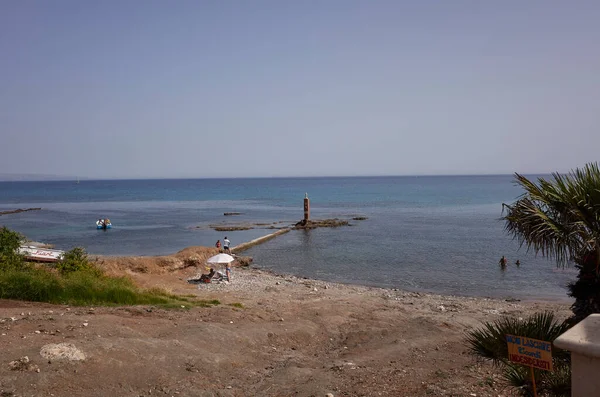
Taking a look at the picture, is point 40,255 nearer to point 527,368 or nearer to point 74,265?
point 74,265

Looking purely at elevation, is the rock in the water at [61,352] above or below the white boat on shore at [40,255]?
above

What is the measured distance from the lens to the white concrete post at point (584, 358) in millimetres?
4723

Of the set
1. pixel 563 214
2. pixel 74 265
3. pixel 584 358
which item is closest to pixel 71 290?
pixel 74 265

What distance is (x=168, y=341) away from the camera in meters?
11.9

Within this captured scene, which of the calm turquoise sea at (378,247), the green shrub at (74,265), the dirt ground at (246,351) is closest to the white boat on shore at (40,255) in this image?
the green shrub at (74,265)

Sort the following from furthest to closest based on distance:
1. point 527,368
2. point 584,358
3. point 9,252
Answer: point 9,252 → point 527,368 → point 584,358

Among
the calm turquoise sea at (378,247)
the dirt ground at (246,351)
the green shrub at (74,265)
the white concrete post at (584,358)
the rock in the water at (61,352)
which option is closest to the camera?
the white concrete post at (584,358)

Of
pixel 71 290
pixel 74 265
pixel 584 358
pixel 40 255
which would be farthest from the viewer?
pixel 40 255

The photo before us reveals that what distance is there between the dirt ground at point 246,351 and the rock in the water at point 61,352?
167 mm

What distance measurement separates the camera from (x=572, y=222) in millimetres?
7977

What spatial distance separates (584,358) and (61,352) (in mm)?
9362

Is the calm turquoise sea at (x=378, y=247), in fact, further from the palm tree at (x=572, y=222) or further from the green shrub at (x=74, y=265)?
the palm tree at (x=572, y=222)

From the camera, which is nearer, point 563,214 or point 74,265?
point 563,214

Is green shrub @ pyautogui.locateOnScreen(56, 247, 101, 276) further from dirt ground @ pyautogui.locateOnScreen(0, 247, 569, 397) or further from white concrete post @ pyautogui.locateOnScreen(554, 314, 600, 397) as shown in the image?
white concrete post @ pyautogui.locateOnScreen(554, 314, 600, 397)
